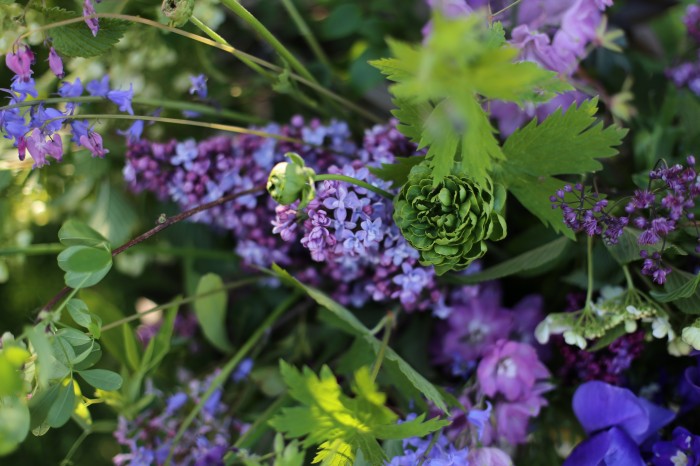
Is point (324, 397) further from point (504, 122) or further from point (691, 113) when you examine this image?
point (691, 113)

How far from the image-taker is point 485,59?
0.36 m

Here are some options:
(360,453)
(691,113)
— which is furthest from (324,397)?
(691,113)

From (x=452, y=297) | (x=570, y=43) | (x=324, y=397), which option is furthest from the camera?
(x=452, y=297)

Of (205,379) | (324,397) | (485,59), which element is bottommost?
(205,379)

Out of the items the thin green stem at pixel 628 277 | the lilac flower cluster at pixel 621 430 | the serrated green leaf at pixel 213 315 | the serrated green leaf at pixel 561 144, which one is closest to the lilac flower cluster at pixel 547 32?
the serrated green leaf at pixel 561 144

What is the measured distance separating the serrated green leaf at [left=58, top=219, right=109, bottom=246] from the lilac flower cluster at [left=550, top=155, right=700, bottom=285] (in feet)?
1.38

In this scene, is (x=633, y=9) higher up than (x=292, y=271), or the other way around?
(x=633, y=9)

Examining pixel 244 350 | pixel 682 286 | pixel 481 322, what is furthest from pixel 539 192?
pixel 244 350

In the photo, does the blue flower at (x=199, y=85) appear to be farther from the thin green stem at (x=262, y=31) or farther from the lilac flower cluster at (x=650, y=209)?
the lilac flower cluster at (x=650, y=209)

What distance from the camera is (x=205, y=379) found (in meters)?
0.83

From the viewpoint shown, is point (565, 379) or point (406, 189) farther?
point (565, 379)

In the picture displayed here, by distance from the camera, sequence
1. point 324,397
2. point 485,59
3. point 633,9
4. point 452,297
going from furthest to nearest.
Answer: point 633,9
point 452,297
point 324,397
point 485,59

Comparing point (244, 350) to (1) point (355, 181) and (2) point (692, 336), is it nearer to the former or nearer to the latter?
(1) point (355, 181)

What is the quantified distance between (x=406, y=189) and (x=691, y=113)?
16.1 inches
